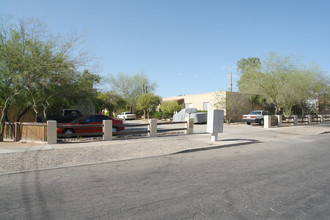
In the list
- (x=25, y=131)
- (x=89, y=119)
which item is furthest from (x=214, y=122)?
(x=25, y=131)

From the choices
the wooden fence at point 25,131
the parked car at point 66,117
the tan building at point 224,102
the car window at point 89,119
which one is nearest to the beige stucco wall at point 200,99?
the tan building at point 224,102

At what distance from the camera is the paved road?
390cm

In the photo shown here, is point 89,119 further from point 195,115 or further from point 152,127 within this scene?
point 195,115

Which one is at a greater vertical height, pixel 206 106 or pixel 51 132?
pixel 206 106

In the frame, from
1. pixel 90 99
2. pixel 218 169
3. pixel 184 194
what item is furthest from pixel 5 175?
pixel 90 99

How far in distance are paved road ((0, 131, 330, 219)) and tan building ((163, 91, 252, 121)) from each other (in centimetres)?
1797

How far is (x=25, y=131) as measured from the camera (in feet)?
39.7

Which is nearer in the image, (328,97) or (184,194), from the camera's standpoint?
(184,194)

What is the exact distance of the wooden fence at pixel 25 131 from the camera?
1146 centimetres

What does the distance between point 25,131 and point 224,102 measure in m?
18.9

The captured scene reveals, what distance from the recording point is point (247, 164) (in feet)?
24.3

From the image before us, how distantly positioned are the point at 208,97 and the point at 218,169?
2614 cm

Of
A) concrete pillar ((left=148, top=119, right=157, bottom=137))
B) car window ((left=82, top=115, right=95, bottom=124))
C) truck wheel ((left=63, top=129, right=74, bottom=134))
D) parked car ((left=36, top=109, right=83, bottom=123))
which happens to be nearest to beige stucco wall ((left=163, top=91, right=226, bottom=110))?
concrete pillar ((left=148, top=119, right=157, bottom=137))

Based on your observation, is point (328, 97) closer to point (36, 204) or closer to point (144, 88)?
point (144, 88)
